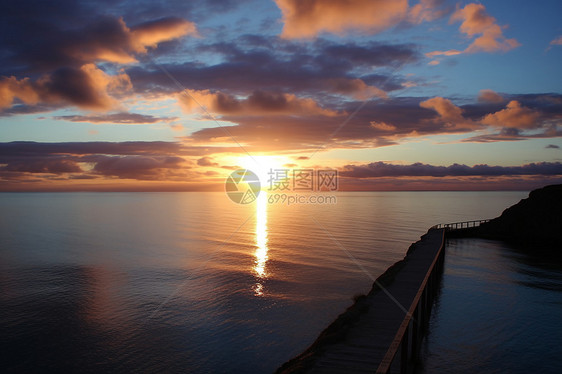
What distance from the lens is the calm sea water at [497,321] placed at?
15516 millimetres

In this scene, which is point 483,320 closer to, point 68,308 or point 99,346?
point 99,346

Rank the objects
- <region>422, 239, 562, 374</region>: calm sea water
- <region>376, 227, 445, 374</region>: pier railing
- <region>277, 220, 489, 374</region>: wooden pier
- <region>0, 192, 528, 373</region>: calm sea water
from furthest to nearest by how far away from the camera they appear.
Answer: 1. <region>0, 192, 528, 373</region>: calm sea water
2. <region>422, 239, 562, 374</region>: calm sea water
3. <region>277, 220, 489, 374</region>: wooden pier
4. <region>376, 227, 445, 374</region>: pier railing

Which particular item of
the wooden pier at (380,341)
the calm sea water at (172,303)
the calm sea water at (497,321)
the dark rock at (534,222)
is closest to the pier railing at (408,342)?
the wooden pier at (380,341)

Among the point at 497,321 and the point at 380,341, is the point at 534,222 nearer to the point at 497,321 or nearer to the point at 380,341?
the point at 497,321

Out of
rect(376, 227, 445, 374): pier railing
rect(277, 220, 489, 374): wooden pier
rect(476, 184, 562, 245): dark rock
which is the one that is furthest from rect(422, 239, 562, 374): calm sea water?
rect(476, 184, 562, 245): dark rock

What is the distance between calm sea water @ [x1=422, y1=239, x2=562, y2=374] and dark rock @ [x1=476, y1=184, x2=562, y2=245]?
17883 mm

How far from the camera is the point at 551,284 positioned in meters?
30.5

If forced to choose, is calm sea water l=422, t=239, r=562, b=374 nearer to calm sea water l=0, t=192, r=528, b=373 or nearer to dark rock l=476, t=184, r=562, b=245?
calm sea water l=0, t=192, r=528, b=373

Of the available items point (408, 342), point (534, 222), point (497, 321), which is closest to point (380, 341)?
point (408, 342)

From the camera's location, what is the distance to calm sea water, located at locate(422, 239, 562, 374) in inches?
611

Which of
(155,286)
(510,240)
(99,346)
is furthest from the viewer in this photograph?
(510,240)

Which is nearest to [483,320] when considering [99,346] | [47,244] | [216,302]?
[216,302]

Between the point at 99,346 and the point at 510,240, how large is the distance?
59.0 m

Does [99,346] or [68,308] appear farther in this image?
[68,308]
